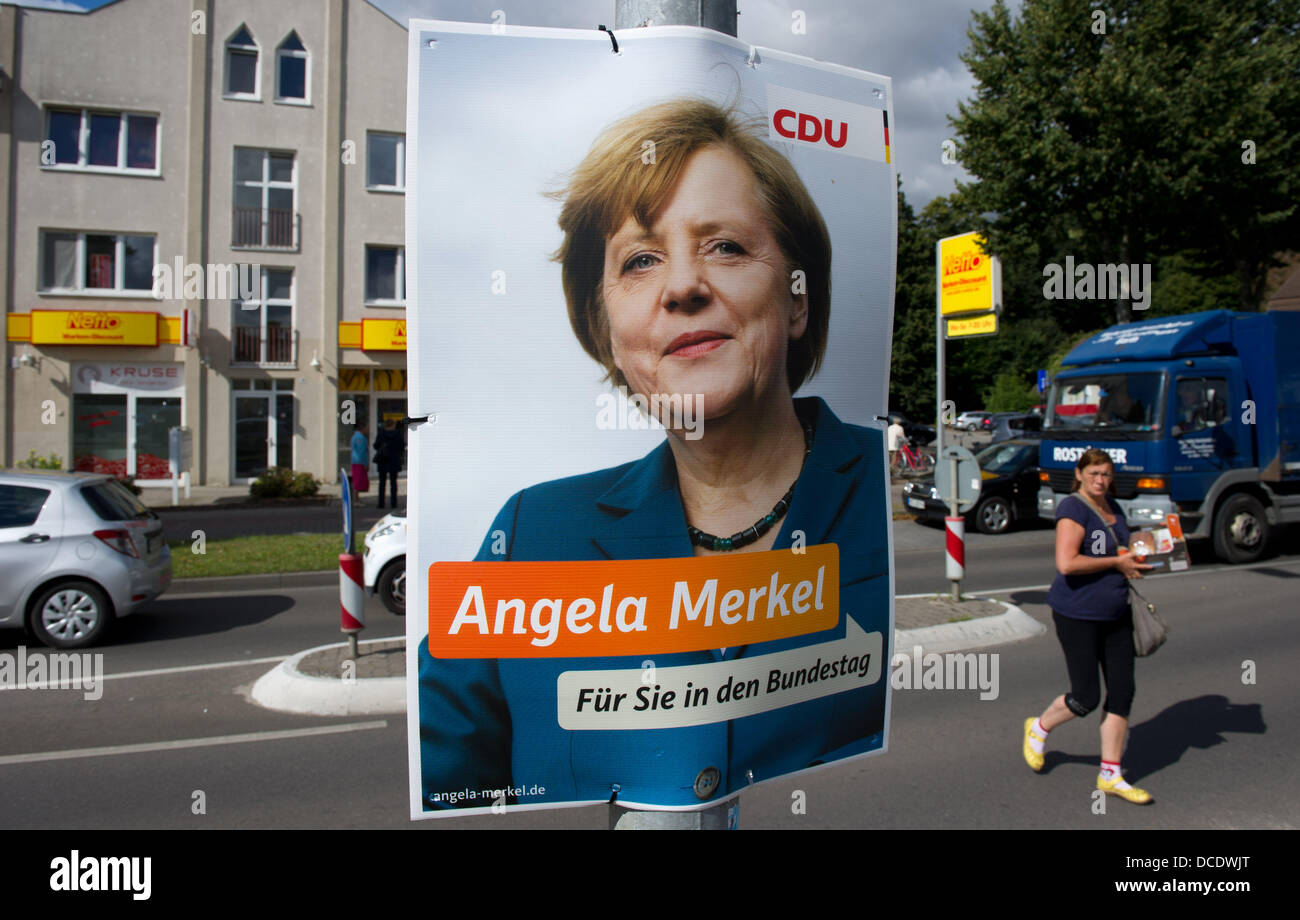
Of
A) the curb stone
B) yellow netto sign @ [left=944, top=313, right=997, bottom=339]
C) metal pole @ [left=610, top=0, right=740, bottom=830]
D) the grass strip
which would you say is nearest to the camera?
metal pole @ [left=610, top=0, right=740, bottom=830]

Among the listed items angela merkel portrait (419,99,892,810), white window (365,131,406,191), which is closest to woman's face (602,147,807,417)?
angela merkel portrait (419,99,892,810)

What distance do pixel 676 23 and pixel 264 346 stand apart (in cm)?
2454

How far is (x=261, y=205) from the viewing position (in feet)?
77.8

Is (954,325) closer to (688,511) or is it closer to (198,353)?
(198,353)

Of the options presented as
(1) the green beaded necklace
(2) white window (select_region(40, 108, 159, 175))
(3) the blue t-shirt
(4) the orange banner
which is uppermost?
(2) white window (select_region(40, 108, 159, 175))

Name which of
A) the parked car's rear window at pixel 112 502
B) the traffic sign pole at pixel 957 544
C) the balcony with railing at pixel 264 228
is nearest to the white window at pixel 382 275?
the balcony with railing at pixel 264 228

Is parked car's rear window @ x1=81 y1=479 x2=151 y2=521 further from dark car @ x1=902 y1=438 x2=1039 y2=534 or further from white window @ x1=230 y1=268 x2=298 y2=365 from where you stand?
white window @ x1=230 y1=268 x2=298 y2=365

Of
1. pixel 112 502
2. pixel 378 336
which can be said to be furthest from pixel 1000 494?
pixel 378 336

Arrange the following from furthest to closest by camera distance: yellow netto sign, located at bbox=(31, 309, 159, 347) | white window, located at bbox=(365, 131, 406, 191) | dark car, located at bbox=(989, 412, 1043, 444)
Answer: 1. dark car, located at bbox=(989, 412, 1043, 444)
2. white window, located at bbox=(365, 131, 406, 191)
3. yellow netto sign, located at bbox=(31, 309, 159, 347)

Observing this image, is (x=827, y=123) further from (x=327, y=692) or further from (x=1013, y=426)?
(x=1013, y=426)

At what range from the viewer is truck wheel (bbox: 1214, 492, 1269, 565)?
12656mm

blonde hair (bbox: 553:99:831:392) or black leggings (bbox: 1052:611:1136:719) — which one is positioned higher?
blonde hair (bbox: 553:99:831:392)

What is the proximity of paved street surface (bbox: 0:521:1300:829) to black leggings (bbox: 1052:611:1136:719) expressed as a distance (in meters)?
0.49

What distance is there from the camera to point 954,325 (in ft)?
82.9
